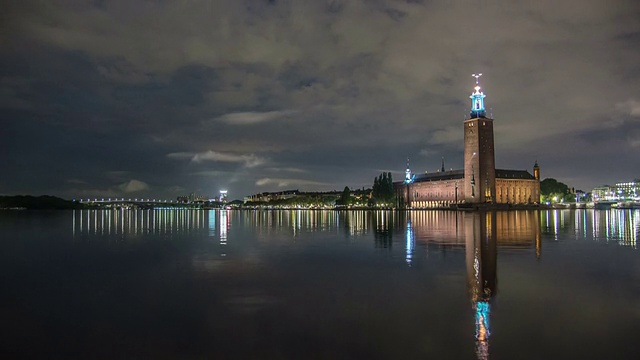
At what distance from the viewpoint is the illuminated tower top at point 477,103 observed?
142750 mm

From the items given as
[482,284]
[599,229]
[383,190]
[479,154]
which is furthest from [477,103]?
[482,284]

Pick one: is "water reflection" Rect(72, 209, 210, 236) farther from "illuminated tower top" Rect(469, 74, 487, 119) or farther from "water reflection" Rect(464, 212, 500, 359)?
"illuminated tower top" Rect(469, 74, 487, 119)

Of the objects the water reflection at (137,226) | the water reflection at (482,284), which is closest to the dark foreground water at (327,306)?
the water reflection at (482,284)

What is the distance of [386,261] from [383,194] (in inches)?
4773

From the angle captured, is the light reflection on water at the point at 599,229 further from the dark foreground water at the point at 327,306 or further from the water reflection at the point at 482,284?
the dark foreground water at the point at 327,306

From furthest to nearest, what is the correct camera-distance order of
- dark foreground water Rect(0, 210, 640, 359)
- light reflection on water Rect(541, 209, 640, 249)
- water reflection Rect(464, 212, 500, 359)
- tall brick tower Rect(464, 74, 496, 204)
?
tall brick tower Rect(464, 74, 496, 204), light reflection on water Rect(541, 209, 640, 249), water reflection Rect(464, 212, 500, 359), dark foreground water Rect(0, 210, 640, 359)

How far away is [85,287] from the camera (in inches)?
640

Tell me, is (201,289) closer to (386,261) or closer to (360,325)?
(360,325)

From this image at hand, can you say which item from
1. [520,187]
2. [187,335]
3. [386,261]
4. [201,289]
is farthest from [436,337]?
[520,187]

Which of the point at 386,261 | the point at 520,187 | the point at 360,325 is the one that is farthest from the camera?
the point at 520,187

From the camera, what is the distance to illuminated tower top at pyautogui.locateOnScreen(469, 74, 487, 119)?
468ft

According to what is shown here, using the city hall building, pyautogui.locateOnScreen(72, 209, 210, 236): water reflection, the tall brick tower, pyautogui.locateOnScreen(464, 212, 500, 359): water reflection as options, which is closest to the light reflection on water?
pyautogui.locateOnScreen(464, 212, 500, 359): water reflection

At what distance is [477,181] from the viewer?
448ft

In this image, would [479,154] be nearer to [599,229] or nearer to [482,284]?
[599,229]
